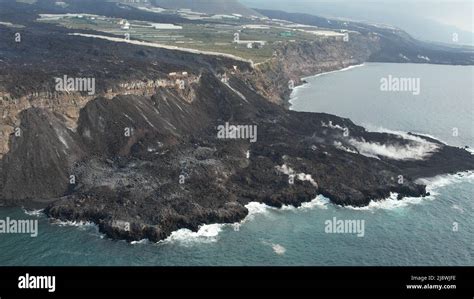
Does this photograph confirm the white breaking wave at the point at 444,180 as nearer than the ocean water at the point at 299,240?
No

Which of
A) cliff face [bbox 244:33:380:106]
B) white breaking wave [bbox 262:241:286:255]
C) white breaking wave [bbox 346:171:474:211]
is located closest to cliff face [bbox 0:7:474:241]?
white breaking wave [bbox 346:171:474:211]

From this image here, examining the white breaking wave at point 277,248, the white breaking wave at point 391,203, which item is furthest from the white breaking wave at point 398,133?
the white breaking wave at point 277,248

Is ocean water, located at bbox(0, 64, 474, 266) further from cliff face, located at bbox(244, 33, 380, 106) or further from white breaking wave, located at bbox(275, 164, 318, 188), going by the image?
cliff face, located at bbox(244, 33, 380, 106)

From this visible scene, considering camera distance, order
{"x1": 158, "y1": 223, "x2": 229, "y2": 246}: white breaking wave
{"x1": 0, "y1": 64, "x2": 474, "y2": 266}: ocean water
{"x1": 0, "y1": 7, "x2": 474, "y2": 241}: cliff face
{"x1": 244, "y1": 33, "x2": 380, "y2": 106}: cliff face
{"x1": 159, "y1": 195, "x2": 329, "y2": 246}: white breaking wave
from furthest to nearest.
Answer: {"x1": 244, "y1": 33, "x2": 380, "y2": 106}: cliff face, {"x1": 0, "y1": 7, "x2": 474, "y2": 241}: cliff face, {"x1": 159, "y1": 195, "x2": 329, "y2": 246}: white breaking wave, {"x1": 158, "y1": 223, "x2": 229, "y2": 246}: white breaking wave, {"x1": 0, "y1": 64, "x2": 474, "y2": 266}: ocean water

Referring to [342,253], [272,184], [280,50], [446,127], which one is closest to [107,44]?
[280,50]

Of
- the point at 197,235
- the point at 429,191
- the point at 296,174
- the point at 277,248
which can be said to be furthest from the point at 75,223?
the point at 429,191

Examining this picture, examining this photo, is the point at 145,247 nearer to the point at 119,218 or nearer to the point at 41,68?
the point at 119,218

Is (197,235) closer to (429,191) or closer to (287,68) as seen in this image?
(429,191)

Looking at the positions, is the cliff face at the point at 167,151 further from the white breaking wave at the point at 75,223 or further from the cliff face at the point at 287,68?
the cliff face at the point at 287,68

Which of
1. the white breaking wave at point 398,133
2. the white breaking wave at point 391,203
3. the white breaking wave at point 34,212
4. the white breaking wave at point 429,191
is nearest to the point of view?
the white breaking wave at point 34,212

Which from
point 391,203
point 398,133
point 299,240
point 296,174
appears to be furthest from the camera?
point 398,133

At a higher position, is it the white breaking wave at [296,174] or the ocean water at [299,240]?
the white breaking wave at [296,174]

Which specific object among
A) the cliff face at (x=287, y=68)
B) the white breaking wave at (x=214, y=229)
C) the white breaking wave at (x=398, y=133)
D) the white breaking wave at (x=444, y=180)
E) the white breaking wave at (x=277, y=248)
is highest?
the cliff face at (x=287, y=68)
